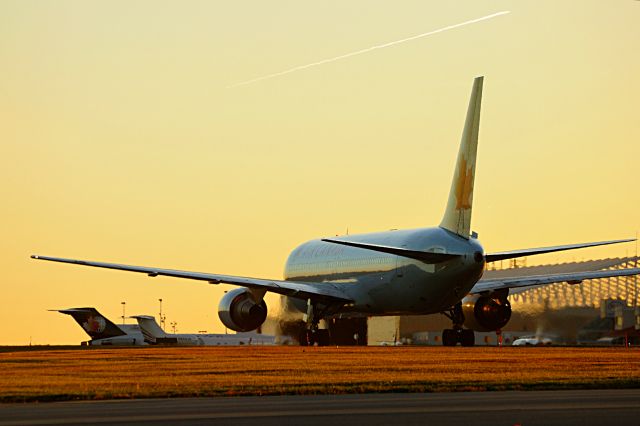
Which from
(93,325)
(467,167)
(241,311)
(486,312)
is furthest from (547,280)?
(93,325)

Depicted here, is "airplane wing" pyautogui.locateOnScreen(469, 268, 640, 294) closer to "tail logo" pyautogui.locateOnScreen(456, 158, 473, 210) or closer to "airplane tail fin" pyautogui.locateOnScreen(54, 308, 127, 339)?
"tail logo" pyautogui.locateOnScreen(456, 158, 473, 210)

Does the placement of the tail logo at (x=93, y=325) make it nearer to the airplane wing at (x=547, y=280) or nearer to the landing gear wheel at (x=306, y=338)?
the landing gear wheel at (x=306, y=338)

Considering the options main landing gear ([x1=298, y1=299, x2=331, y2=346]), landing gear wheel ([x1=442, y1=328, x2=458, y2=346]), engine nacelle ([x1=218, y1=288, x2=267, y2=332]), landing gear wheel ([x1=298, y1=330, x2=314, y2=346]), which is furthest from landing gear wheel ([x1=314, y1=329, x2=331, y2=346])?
landing gear wheel ([x1=442, y1=328, x2=458, y2=346])

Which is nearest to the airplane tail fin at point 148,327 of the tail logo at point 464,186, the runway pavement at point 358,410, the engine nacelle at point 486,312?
the engine nacelle at point 486,312

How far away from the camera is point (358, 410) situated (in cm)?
1808

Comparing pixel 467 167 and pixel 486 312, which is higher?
pixel 467 167

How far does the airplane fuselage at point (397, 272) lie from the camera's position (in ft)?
160

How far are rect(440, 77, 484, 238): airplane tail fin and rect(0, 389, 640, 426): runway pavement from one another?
26901 millimetres

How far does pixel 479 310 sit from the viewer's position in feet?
182

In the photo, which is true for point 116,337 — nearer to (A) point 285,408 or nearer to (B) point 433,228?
(B) point 433,228

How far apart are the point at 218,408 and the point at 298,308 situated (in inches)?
1701

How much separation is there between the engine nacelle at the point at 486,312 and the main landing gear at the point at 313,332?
681 cm

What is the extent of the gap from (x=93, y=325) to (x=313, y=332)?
34683mm

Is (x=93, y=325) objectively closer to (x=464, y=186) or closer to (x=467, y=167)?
(x=464, y=186)
